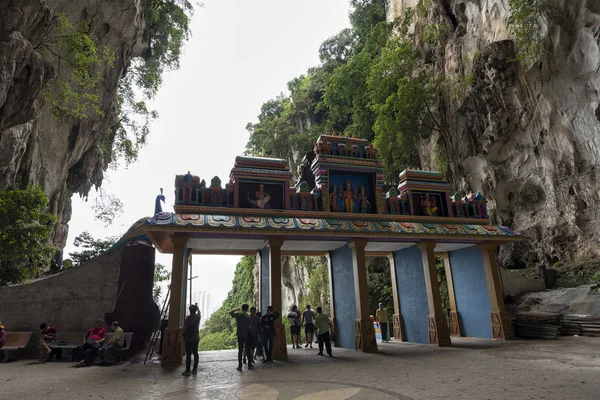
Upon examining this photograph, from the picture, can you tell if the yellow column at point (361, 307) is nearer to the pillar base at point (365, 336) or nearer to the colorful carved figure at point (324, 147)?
the pillar base at point (365, 336)

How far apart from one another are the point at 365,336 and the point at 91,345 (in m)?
8.08

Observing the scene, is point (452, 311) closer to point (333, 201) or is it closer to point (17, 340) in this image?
point (333, 201)

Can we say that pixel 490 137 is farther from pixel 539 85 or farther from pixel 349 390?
pixel 349 390

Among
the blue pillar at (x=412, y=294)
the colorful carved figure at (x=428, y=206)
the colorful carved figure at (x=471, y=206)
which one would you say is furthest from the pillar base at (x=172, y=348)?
the colorful carved figure at (x=471, y=206)

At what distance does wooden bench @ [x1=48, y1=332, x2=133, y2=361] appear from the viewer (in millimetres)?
10648

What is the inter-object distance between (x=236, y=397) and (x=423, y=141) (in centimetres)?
2704

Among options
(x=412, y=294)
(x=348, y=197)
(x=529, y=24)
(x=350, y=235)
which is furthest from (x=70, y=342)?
(x=529, y=24)

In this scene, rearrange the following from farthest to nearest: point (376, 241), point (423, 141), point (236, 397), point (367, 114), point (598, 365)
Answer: point (367, 114), point (423, 141), point (376, 241), point (598, 365), point (236, 397)

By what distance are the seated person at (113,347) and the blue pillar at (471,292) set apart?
1264 cm

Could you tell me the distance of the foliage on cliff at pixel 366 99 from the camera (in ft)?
90.3

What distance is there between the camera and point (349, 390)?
602cm

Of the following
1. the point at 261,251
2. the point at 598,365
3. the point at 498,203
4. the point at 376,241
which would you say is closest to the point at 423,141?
the point at 498,203

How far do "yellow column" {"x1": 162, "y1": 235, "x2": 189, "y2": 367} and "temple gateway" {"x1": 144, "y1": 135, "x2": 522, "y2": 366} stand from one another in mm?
27

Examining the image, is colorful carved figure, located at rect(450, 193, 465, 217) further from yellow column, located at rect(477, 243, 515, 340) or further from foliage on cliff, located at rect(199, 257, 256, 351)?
foliage on cliff, located at rect(199, 257, 256, 351)
